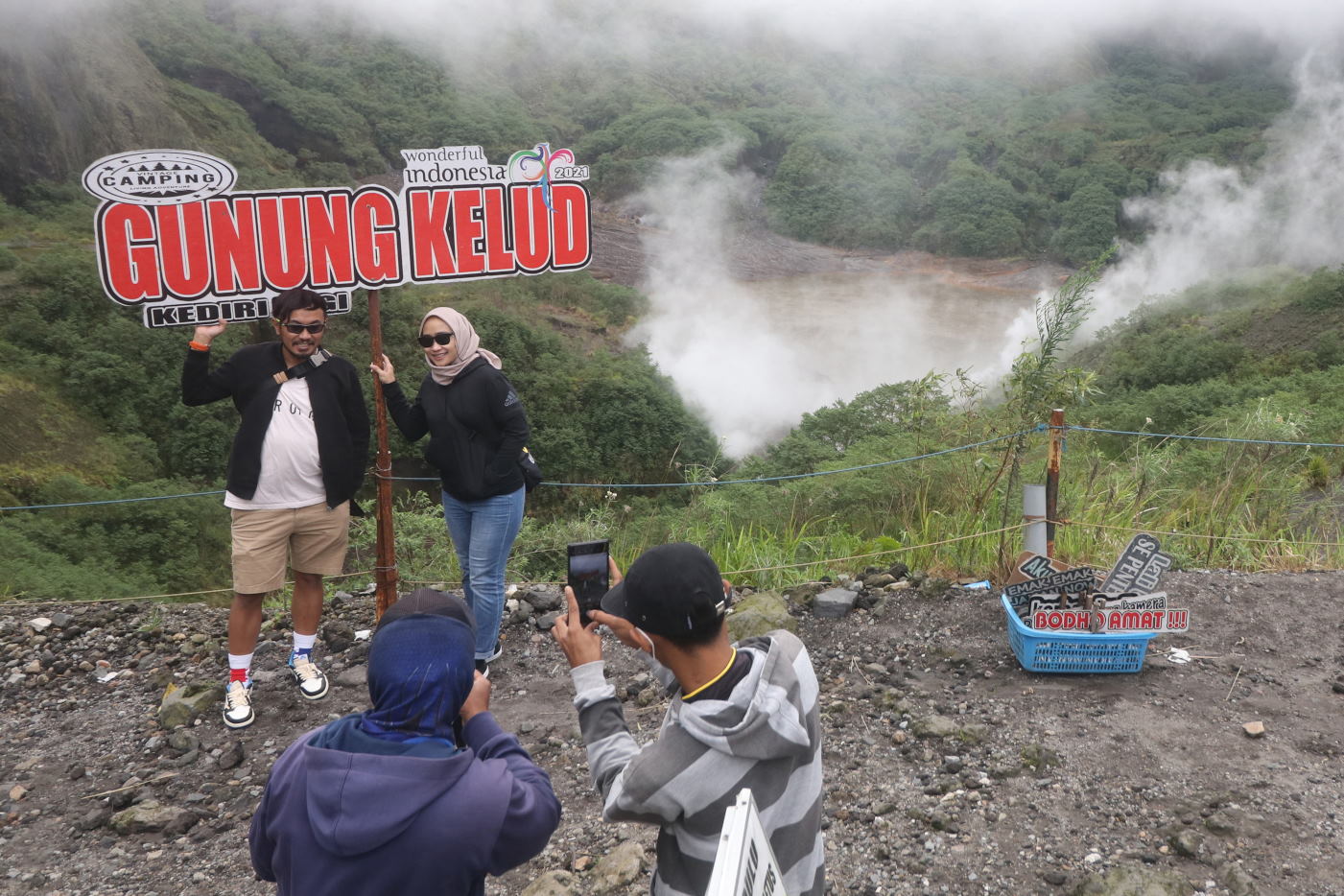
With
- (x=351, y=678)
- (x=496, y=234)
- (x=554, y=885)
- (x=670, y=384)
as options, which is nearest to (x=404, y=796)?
(x=554, y=885)

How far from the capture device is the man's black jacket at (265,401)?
309 cm

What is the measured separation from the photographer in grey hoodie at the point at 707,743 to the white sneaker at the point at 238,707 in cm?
224

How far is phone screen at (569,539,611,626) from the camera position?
7.46 ft

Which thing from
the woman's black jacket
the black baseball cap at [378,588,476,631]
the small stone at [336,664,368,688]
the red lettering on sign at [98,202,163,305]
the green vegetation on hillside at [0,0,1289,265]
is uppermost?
the green vegetation on hillside at [0,0,1289,265]

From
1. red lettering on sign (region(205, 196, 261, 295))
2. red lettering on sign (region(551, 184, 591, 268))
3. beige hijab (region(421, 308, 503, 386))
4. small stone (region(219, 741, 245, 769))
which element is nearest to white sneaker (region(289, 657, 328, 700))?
small stone (region(219, 741, 245, 769))

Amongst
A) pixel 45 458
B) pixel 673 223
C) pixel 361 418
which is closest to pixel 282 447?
pixel 361 418

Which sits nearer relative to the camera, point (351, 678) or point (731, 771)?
point (731, 771)

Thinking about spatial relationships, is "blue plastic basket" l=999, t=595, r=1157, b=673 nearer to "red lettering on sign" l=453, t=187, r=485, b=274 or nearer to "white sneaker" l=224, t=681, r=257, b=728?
"red lettering on sign" l=453, t=187, r=485, b=274

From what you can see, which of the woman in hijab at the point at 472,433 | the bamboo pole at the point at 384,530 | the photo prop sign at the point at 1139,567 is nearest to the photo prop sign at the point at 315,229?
the bamboo pole at the point at 384,530

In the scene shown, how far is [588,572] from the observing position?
7.51 ft

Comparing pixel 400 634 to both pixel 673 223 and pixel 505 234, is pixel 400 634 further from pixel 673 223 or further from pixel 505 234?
pixel 673 223

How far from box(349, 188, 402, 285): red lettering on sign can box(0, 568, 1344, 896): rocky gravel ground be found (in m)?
1.54

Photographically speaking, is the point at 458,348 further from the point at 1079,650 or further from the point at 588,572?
the point at 1079,650

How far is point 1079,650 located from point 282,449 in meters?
2.90
